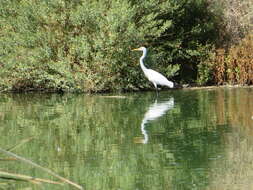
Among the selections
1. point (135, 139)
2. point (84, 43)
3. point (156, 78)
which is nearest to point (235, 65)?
point (156, 78)

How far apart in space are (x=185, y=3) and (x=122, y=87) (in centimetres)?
330

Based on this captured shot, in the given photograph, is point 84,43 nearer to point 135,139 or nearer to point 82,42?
point 82,42

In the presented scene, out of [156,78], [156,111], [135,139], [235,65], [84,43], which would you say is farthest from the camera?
[235,65]

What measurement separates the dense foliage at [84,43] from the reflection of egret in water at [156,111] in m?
2.47

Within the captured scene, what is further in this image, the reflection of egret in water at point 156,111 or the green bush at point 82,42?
the green bush at point 82,42

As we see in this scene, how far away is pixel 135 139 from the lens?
36.1 ft

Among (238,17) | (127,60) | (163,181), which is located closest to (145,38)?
(127,60)

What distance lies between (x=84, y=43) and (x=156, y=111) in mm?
4413

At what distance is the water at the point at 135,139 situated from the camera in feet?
26.6

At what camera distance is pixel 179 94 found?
18.2 metres

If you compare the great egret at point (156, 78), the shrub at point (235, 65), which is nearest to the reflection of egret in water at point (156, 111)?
the great egret at point (156, 78)

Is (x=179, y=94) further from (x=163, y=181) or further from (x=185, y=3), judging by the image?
(x=163, y=181)

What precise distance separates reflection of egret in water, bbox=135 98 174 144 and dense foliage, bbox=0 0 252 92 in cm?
247

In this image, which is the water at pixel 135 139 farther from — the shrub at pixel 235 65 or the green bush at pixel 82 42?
the shrub at pixel 235 65
